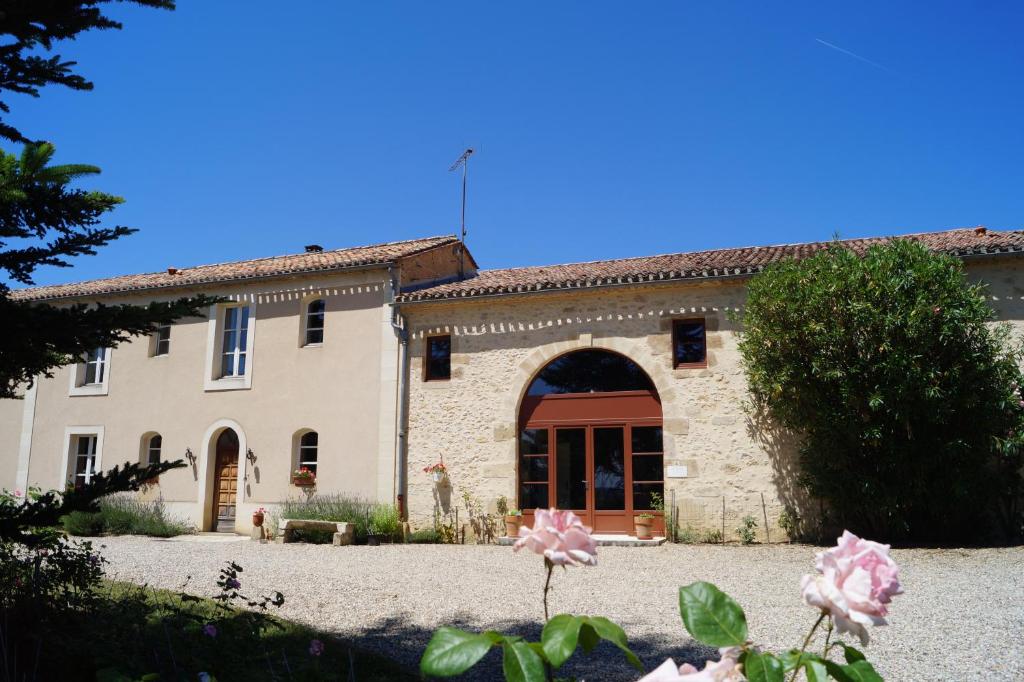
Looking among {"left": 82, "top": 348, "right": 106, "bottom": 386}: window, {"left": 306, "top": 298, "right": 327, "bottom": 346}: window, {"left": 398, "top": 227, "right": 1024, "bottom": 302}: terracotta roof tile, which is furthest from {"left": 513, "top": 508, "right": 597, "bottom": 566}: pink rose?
{"left": 82, "top": 348, "right": 106, "bottom": 386}: window

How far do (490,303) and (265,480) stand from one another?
5586 millimetres

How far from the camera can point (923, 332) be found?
9516 millimetres

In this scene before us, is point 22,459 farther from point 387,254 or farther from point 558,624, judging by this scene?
point 558,624

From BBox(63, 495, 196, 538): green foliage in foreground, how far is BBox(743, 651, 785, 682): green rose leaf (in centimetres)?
1463

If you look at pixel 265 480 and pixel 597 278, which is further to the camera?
pixel 265 480

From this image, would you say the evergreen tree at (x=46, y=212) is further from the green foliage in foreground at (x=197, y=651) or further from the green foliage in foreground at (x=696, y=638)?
the green foliage in foreground at (x=696, y=638)

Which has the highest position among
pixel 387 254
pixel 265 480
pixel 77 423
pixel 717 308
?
pixel 387 254

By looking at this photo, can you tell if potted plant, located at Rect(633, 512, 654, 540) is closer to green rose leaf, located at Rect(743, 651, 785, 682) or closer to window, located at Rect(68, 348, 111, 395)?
green rose leaf, located at Rect(743, 651, 785, 682)

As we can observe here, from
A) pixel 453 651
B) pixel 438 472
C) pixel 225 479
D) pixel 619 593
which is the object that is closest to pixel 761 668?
pixel 453 651

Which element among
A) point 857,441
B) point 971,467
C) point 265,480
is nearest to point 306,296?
point 265,480

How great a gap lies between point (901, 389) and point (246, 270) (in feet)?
40.8

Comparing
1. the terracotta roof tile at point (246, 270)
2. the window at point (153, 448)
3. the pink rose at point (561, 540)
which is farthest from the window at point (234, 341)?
the pink rose at point (561, 540)

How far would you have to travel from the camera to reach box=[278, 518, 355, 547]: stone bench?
1207cm

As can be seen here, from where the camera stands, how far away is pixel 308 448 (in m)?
14.1
